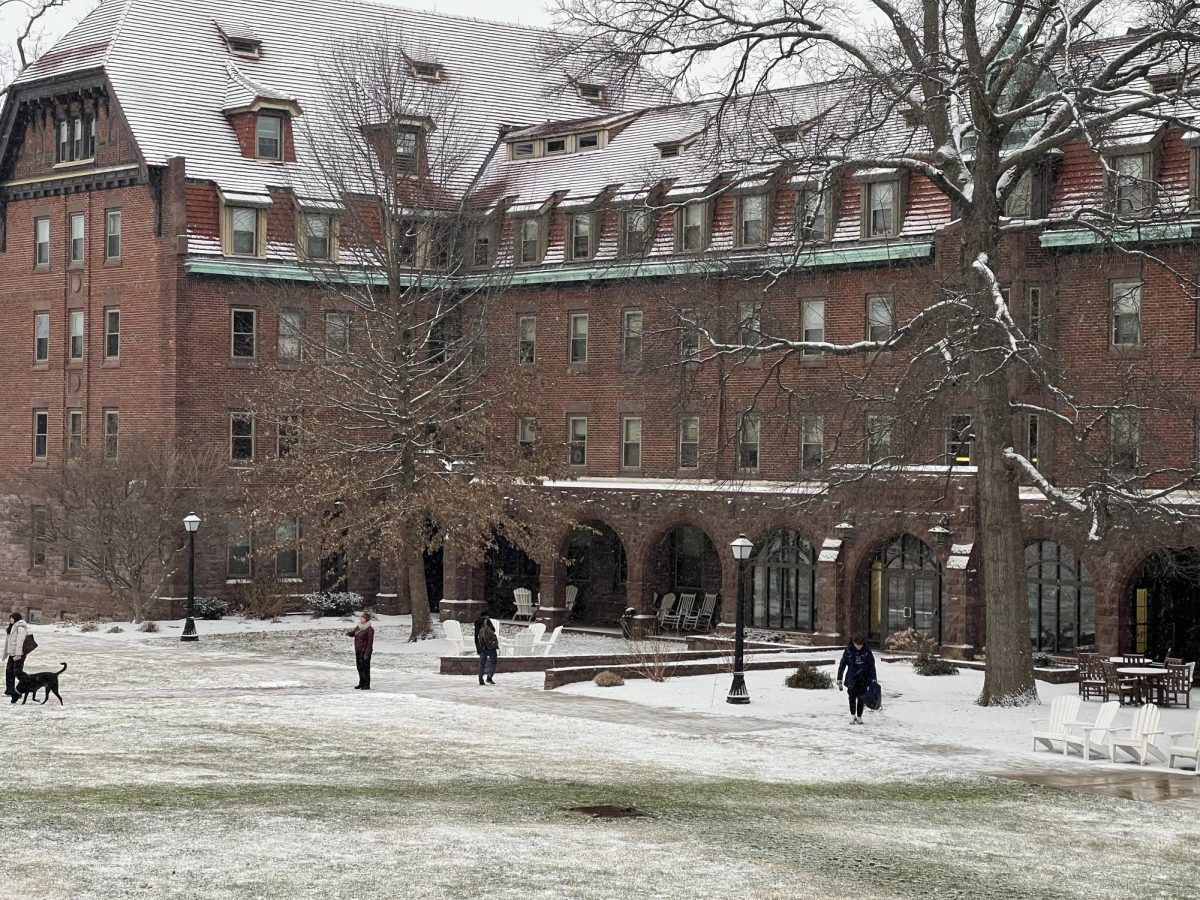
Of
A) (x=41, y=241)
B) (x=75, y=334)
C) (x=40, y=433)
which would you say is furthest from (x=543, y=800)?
(x=41, y=241)

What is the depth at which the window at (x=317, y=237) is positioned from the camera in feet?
167

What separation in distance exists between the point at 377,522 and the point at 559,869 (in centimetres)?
2691

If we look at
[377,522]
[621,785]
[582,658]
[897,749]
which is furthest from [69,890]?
[377,522]

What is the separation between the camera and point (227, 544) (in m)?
50.2

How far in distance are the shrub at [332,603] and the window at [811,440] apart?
44.3 feet

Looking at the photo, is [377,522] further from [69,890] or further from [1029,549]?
[69,890]

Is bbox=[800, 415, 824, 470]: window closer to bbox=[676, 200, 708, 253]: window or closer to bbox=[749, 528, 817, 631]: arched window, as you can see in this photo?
bbox=[749, 528, 817, 631]: arched window

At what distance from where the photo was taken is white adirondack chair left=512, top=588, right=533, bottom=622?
51.1 meters

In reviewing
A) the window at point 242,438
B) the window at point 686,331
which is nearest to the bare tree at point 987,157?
the window at point 686,331

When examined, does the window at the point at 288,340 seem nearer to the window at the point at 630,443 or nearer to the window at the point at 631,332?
the window at the point at 631,332

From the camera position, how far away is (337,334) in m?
52.1

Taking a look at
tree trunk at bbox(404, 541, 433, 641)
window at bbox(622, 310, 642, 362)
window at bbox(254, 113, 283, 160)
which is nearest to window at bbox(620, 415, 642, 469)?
window at bbox(622, 310, 642, 362)

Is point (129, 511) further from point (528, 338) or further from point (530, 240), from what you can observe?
point (530, 240)

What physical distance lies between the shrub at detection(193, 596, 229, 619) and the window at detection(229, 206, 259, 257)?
962cm
